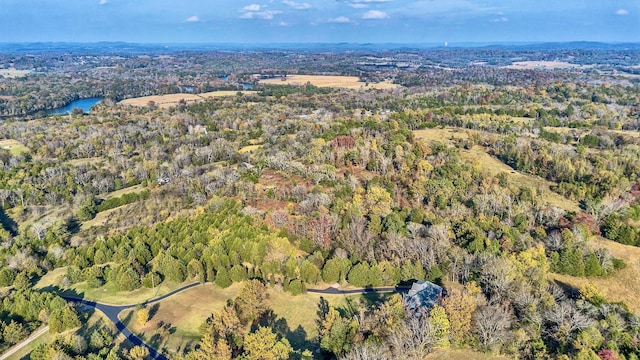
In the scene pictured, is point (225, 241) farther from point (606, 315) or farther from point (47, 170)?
point (47, 170)

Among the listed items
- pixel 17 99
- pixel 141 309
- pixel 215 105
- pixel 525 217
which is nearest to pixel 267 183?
pixel 141 309

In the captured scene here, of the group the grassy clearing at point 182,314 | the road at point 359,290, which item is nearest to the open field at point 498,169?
the road at point 359,290

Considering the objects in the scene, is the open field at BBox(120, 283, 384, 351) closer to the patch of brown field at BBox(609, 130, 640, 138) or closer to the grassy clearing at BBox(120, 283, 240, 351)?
the grassy clearing at BBox(120, 283, 240, 351)

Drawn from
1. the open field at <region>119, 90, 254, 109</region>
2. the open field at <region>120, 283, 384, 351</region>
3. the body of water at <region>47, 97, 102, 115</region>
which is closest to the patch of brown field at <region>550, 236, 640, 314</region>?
the open field at <region>120, 283, 384, 351</region>

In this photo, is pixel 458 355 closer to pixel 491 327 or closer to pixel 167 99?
pixel 491 327

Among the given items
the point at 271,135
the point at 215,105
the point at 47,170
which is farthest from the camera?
the point at 215,105

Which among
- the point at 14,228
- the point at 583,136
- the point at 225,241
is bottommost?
the point at 14,228
